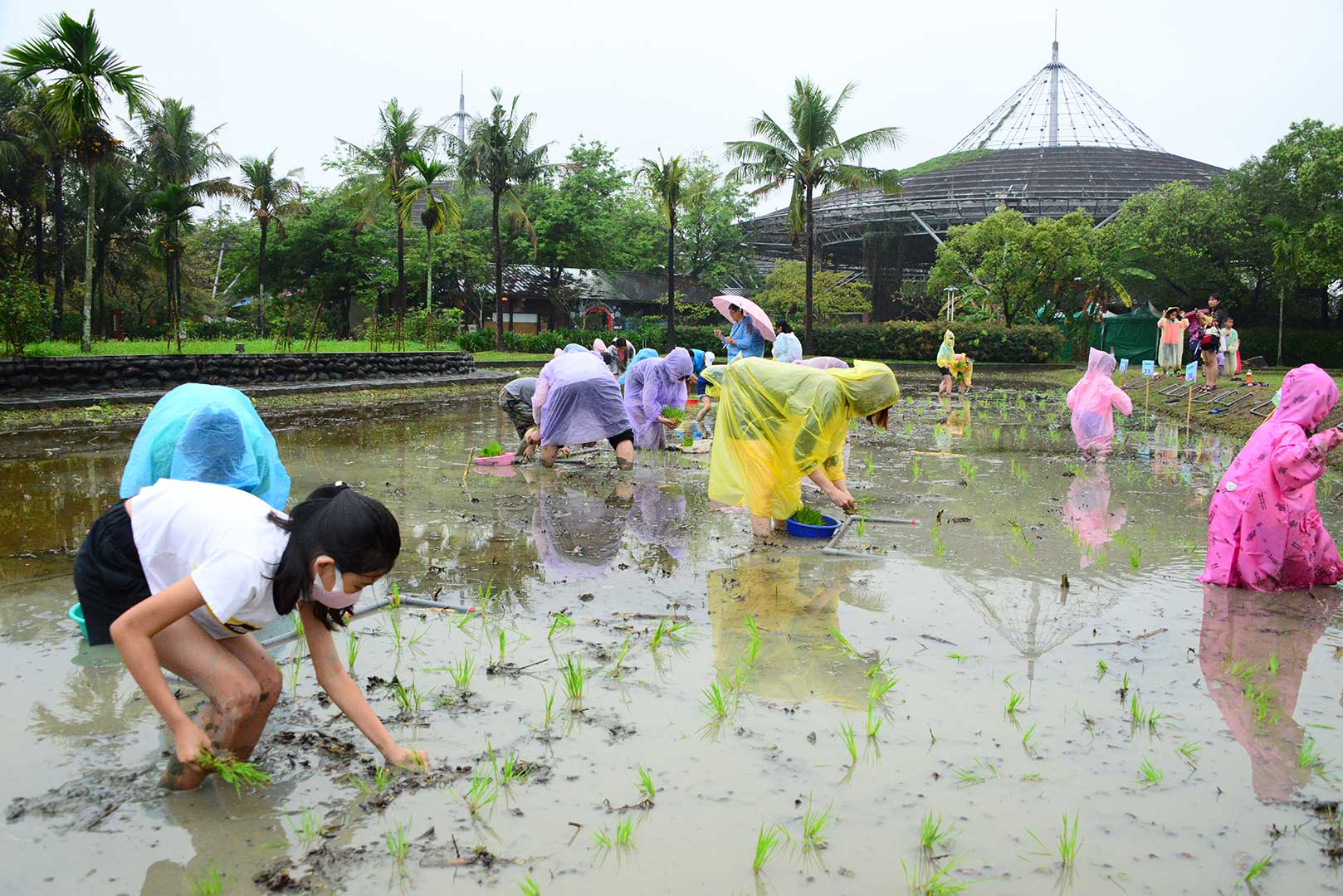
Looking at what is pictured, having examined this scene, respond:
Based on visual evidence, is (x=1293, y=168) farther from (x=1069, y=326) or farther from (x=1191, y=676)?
(x=1191, y=676)

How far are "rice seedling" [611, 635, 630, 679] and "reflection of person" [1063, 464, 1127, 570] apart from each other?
10.1ft

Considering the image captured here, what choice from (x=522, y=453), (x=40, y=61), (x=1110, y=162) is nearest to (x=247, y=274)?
(x=40, y=61)

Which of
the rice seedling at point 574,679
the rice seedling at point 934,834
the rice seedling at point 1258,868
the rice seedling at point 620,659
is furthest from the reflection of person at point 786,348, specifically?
the rice seedling at point 1258,868

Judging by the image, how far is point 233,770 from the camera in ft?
9.80

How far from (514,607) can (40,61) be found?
15.8 meters

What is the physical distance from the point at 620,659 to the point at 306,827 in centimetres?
162

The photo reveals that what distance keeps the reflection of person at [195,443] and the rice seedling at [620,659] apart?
155cm

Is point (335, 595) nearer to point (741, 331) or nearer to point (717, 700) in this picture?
point (717, 700)

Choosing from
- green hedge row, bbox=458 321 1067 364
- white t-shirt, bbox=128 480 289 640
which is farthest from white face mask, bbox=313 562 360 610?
green hedge row, bbox=458 321 1067 364

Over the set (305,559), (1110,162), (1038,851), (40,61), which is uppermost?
(1110,162)

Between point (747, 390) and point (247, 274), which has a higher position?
point (247, 274)

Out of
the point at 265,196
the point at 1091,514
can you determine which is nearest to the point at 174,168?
the point at 265,196

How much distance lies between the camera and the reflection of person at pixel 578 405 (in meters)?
9.16

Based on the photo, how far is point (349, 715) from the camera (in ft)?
9.80
